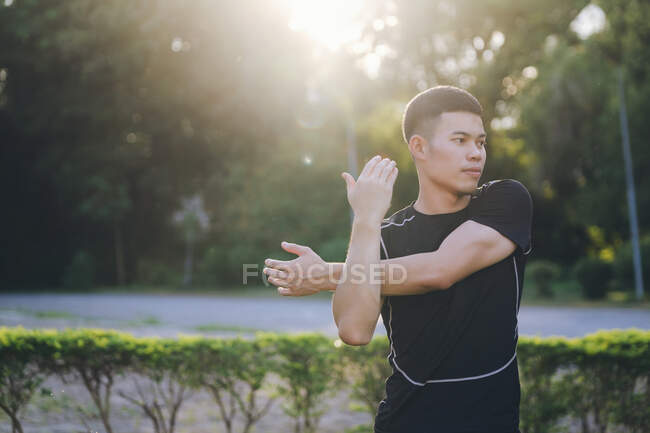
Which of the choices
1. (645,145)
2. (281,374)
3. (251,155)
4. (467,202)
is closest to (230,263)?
(251,155)

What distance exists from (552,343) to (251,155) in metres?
31.7

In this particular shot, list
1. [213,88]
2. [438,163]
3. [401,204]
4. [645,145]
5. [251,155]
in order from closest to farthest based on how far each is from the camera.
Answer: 1. [438,163]
2. [645,145]
3. [401,204]
4. [213,88]
5. [251,155]

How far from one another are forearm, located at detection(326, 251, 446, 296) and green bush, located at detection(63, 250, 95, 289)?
118 ft

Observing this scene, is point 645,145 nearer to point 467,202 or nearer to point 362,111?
point 362,111

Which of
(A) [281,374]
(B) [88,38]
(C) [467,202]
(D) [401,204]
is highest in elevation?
(B) [88,38]

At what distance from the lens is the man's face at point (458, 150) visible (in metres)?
1.89

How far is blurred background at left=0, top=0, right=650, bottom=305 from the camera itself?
88.9 ft

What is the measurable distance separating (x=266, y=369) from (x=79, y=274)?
33.2m

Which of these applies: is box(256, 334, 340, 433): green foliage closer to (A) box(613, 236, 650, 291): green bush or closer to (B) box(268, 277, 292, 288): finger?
(B) box(268, 277, 292, 288): finger

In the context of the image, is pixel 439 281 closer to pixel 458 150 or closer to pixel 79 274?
pixel 458 150

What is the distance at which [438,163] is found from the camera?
192 centimetres

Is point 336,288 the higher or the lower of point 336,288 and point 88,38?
the lower

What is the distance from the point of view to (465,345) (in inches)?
70.6

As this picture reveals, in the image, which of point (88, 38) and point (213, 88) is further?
point (213, 88)
